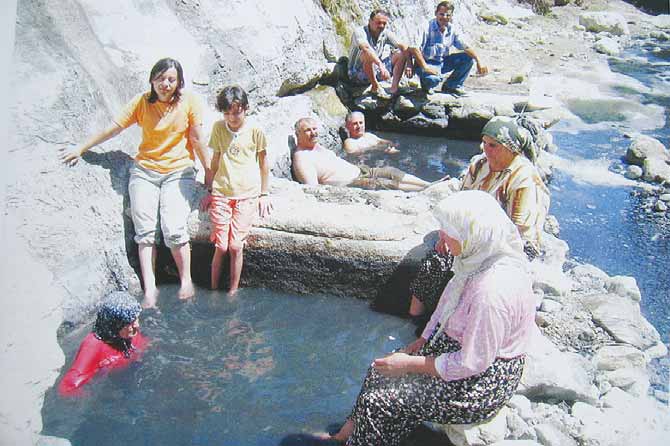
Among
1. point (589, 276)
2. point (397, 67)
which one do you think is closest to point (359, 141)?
point (397, 67)

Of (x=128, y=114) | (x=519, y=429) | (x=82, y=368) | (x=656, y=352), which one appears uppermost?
(x=128, y=114)

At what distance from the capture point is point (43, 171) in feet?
14.2

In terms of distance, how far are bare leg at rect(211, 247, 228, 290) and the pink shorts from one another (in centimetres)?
6

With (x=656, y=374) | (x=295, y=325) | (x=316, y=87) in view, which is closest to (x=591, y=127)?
(x=316, y=87)

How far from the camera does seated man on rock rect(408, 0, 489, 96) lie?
846 cm

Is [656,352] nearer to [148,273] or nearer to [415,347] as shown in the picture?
[415,347]

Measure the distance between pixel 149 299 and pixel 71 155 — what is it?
1247mm

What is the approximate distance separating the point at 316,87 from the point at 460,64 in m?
2.26

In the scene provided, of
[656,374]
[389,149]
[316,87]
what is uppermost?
[316,87]

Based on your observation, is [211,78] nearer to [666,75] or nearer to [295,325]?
[295,325]

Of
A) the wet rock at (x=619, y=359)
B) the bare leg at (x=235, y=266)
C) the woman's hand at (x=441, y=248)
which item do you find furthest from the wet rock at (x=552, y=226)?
the bare leg at (x=235, y=266)

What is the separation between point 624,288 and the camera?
505 centimetres

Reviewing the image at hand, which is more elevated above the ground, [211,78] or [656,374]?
[211,78]

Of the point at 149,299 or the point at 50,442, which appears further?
the point at 149,299
